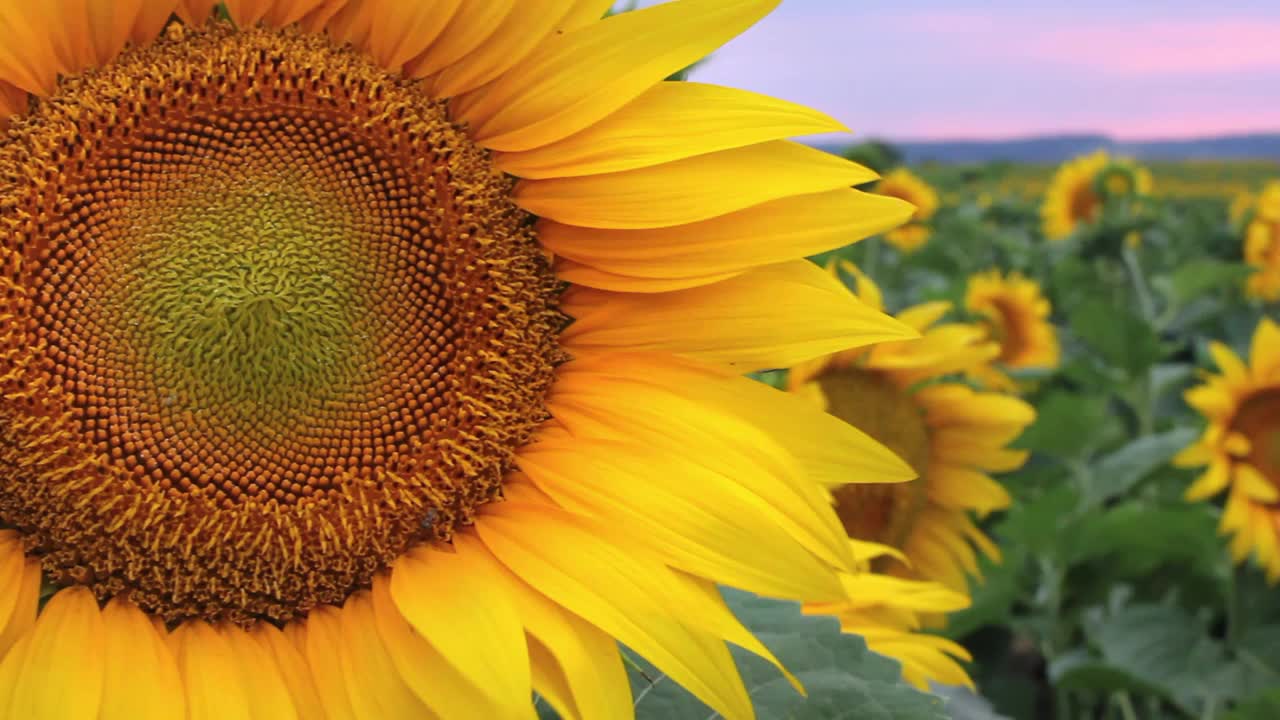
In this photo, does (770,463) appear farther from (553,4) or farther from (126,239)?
(126,239)

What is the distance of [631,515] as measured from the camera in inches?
44.4

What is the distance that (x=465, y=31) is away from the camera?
4.00 feet

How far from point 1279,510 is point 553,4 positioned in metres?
3.55

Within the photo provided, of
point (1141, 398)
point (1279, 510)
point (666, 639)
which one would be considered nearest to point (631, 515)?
point (666, 639)

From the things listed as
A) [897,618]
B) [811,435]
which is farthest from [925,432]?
[811,435]

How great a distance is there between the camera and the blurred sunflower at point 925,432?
8.87 feet

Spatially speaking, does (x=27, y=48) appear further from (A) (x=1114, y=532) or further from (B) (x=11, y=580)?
(A) (x=1114, y=532)

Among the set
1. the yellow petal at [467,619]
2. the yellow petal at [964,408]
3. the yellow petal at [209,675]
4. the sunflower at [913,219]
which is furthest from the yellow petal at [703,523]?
the sunflower at [913,219]

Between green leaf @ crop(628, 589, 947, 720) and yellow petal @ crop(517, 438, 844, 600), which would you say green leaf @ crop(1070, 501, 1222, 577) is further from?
yellow petal @ crop(517, 438, 844, 600)

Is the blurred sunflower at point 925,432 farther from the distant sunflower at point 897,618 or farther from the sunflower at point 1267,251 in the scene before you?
the sunflower at point 1267,251

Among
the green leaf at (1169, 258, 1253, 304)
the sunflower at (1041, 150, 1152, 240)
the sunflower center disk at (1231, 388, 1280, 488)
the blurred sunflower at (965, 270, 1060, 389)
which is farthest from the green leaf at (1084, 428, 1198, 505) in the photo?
the sunflower at (1041, 150, 1152, 240)

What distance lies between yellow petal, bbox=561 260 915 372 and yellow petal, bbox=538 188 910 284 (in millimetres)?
33

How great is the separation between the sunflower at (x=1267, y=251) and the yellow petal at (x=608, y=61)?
278 inches

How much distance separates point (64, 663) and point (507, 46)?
70 centimetres
